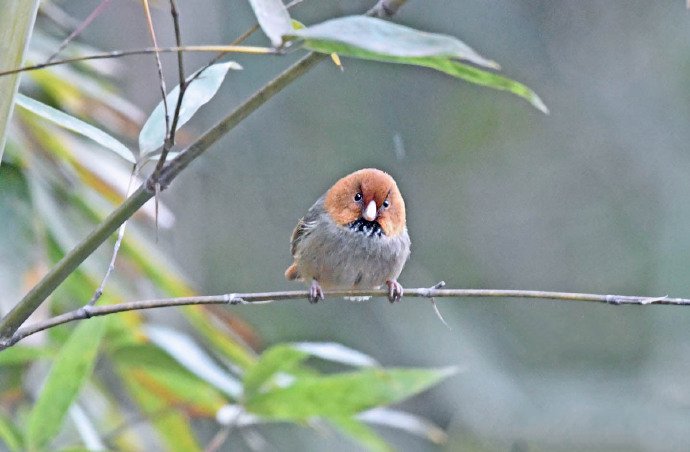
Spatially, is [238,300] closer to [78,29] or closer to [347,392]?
[78,29]

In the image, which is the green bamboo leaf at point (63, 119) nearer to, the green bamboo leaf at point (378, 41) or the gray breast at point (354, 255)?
the green bamboo leaf at point (378, 41)

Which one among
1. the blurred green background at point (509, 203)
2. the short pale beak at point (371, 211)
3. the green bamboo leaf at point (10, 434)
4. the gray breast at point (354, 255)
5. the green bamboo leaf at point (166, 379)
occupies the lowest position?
the green bamboo leaf at point (10, 434)

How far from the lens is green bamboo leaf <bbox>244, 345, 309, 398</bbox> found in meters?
2.23

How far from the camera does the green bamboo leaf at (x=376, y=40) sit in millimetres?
914

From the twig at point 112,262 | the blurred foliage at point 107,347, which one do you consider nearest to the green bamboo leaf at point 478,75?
the twig at point 112,262

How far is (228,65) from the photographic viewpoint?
129 centimetres

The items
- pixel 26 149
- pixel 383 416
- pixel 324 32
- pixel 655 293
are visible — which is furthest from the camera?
pixel 655 293

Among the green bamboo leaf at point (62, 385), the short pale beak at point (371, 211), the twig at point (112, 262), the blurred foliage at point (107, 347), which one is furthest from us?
the short pale beak at point (371, 211)

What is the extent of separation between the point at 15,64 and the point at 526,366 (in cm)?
630

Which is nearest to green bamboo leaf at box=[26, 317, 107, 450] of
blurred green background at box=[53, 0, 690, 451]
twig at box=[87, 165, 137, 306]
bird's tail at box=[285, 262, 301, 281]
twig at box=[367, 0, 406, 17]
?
twig at box=[87, 165, 137, 306]

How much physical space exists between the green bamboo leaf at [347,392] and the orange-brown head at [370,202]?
0.57 m

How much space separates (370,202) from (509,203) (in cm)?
484

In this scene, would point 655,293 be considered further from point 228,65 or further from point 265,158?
point 228,65

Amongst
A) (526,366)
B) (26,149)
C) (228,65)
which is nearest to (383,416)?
(26,149)
